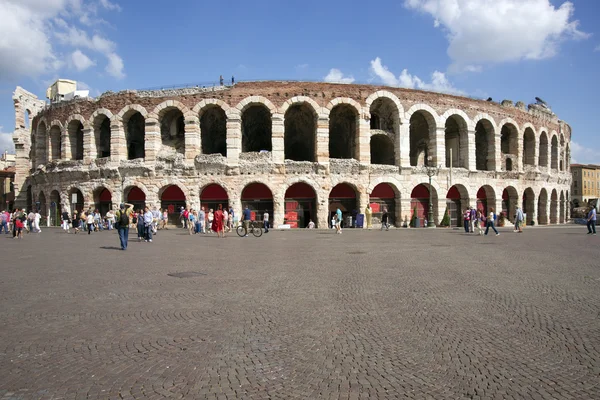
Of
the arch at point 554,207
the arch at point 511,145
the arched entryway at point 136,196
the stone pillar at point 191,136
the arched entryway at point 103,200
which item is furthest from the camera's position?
the arch at point 554,207

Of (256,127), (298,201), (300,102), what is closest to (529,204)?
(298,201)

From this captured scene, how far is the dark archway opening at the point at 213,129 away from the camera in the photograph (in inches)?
1204

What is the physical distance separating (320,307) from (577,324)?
11.7 ft

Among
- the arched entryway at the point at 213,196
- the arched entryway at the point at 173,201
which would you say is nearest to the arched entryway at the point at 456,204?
the arched entryway at the point at 213,196

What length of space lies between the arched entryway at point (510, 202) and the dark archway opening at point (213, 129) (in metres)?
24.6

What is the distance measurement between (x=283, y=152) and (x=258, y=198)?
376 cm

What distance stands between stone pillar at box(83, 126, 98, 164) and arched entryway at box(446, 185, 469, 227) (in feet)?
91.9

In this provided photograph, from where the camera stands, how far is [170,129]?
3053cm

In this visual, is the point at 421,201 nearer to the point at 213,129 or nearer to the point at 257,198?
Answer: the point at 257,198

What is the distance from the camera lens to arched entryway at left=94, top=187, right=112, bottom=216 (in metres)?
30.6

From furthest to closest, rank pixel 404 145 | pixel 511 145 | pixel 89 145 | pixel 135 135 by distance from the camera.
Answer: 1. pixel 511 145
2. pixel 135 135
3. pixel 89 145
4. pixel 404 145

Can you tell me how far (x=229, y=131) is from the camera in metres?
27.8

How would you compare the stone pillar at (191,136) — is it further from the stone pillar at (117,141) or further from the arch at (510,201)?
the arch at (510,201)

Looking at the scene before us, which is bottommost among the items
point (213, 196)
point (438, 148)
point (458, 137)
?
point (213, 196)
